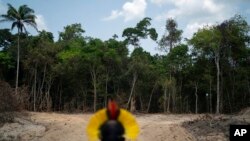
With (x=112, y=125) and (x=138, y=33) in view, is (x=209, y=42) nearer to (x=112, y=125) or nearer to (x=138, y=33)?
(x=138, y=33)

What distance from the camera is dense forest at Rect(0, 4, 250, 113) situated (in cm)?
4294

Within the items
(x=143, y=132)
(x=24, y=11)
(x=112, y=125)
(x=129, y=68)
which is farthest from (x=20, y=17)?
(x=112, y=125)

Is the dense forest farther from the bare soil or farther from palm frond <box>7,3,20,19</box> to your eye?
the bare soil

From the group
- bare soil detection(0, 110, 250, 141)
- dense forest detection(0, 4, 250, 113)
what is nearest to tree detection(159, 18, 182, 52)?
dense forest detection(0, 4, 250, 113)

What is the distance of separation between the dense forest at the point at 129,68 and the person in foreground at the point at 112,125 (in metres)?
36.9

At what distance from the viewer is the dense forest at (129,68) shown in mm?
42938

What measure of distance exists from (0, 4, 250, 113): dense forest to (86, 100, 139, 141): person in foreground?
3692cm

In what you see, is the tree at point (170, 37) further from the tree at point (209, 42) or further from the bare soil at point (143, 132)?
the bare soil at point (143, 132)

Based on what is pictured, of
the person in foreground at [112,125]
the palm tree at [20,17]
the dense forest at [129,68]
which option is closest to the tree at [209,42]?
the dense forest at [129,68]

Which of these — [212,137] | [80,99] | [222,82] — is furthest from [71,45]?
[212,137]

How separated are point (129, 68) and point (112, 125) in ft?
130

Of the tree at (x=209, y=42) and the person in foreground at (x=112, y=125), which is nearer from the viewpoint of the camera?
the person in foreground at (x=112, y=125)

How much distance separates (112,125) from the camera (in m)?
4.89

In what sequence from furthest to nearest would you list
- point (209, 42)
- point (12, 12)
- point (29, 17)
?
point (209, 42)
point (29, 17)
point (12, 12)
